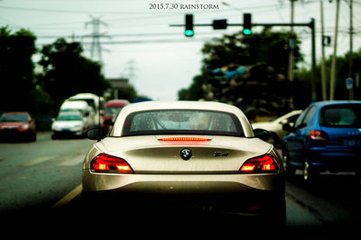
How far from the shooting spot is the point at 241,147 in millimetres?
5480

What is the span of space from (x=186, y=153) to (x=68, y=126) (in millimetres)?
32257

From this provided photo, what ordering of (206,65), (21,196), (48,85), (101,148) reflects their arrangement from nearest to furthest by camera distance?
(101,148) → (21,196) → (48,85) → (206,65)

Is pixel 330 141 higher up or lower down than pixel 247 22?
lower down

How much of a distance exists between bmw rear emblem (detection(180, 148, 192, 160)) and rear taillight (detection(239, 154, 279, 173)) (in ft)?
1.48

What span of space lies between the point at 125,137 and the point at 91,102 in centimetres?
4445

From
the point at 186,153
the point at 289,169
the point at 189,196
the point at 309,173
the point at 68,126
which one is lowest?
the point at 68,126

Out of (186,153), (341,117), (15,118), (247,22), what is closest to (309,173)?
(341,117)

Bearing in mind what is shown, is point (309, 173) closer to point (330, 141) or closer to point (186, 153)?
point (330, 141)

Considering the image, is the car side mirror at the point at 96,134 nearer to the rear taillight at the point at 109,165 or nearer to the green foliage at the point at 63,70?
the rear taillight at the point at 109,165

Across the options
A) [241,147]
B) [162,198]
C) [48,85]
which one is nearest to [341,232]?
[241,147]

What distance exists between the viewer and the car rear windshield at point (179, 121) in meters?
6.26

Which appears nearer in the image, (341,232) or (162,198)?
(162,198)

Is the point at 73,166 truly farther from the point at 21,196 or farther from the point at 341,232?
the point at 341,232

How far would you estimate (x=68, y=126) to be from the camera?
3688 centimetres
